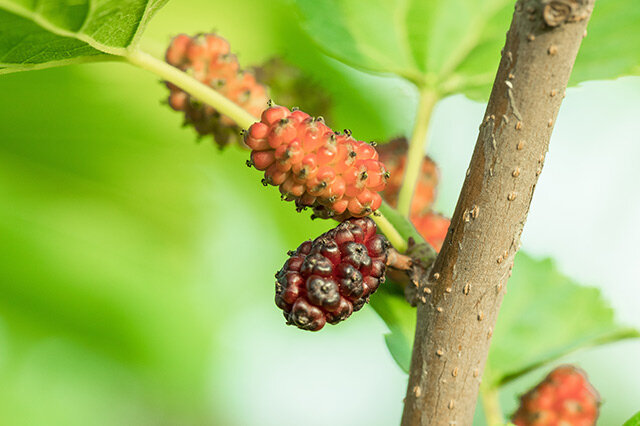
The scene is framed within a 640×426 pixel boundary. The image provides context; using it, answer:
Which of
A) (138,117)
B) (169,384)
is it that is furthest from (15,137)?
(169,384)

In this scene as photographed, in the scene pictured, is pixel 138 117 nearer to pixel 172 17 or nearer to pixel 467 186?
pixel 172 17

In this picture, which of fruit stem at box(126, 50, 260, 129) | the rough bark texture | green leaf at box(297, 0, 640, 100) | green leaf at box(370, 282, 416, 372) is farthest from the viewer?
green leaf at box(297, 0, 640, 100)

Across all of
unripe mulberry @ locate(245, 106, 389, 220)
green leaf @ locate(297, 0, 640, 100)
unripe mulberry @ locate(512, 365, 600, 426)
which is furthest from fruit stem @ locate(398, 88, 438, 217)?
unripe mulberry @ locate(512, 365, 600, 426)

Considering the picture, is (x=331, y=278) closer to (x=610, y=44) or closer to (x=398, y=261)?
(x=398, y=261)

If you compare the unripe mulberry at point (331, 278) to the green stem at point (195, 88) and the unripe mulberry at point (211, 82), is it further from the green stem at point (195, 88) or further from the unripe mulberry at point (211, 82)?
the unripe mulberry at point (211, 82)

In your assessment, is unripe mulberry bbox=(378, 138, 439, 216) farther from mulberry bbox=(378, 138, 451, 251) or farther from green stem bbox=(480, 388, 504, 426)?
green stem bbox=(480, 388, 504, 426)

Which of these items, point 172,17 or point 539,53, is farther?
point 172,17

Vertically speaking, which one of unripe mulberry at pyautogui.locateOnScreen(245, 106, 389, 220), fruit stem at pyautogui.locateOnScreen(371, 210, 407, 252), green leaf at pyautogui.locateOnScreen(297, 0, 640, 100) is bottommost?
fruit stem at pyautogui.locateOnScreen(371, 210, 407, 252)
